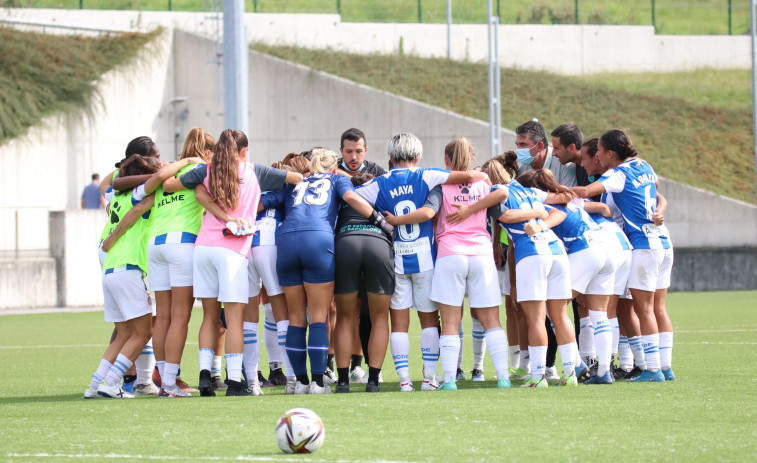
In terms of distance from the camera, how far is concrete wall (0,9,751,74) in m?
33.9

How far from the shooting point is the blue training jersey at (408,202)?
28.8ft

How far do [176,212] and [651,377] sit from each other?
4197mm

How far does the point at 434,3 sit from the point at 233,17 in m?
22.2

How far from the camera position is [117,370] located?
8.68 meters

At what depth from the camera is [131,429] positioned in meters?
6.77

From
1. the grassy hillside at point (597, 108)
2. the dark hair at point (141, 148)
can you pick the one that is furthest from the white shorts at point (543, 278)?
the grassy hillside at point (597, 108)

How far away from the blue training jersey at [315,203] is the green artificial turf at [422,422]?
140 cm

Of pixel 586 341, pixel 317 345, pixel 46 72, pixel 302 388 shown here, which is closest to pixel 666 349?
pixel 586 341

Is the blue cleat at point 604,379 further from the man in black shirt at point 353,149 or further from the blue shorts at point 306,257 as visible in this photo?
Result: the man in black shirt at point 353,149

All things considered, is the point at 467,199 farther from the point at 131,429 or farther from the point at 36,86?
the point at 36,86

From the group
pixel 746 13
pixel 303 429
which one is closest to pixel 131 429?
pixel 303 429

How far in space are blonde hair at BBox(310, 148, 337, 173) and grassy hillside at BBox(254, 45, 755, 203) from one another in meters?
19.7

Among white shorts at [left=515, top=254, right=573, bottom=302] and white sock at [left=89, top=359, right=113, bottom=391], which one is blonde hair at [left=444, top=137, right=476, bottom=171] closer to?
white shorts at [left=515, top=254, right=573, bottom=302]

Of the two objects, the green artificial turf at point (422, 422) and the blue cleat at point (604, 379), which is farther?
the blue cleat at point (604, 379)
